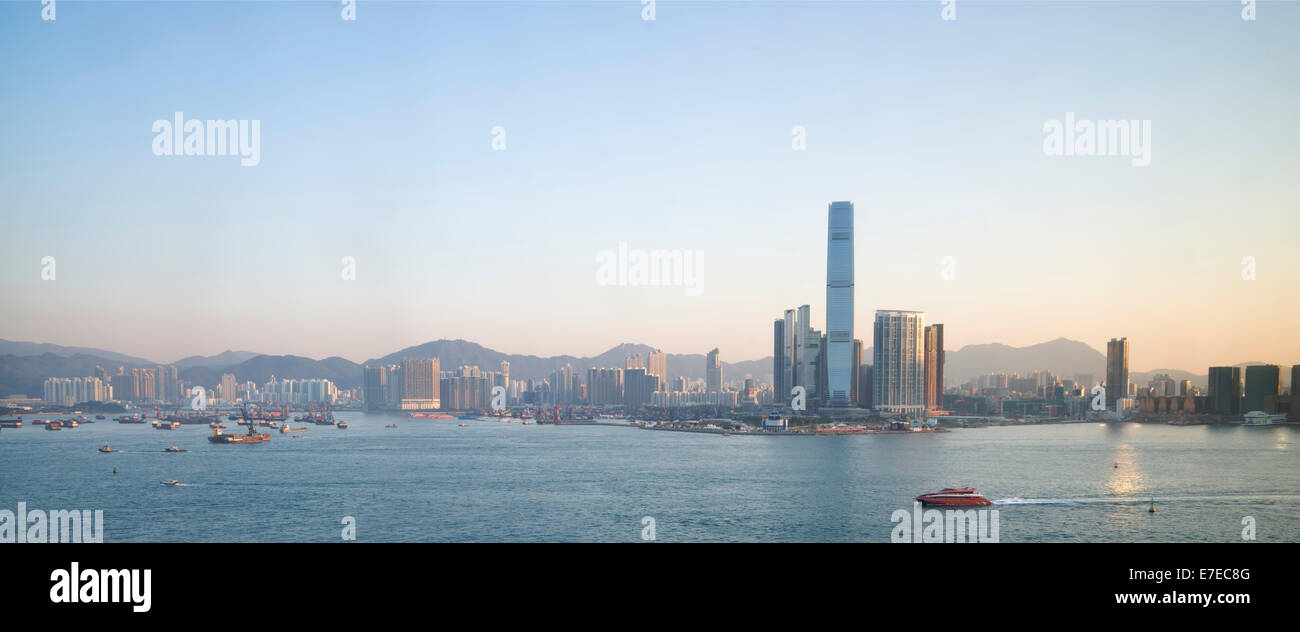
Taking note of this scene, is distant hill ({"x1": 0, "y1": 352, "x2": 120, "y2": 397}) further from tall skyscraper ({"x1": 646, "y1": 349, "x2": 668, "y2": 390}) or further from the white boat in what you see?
the white boat

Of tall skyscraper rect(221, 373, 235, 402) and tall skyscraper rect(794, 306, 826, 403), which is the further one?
tall skyscraper rect(221, 373, 235, 402)

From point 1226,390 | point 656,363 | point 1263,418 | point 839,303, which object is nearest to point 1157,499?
point 1263,418

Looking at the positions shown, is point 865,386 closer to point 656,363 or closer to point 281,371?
point 656,363

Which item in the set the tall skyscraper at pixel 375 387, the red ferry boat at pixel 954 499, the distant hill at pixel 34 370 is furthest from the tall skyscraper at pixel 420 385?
the red ferry boat at pixel 954 499

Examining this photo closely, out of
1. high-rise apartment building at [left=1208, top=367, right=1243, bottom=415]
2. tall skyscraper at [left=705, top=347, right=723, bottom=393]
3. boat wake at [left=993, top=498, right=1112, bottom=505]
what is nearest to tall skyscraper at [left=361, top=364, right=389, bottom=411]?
tall skyscraper at [left=705, top=347, right=723, bottom=393]
